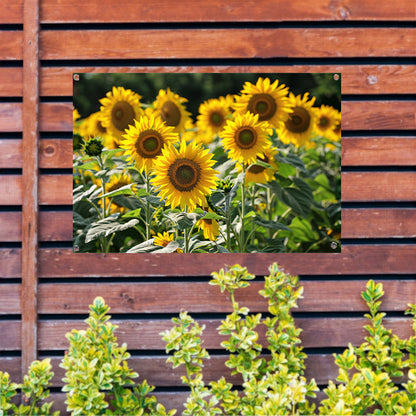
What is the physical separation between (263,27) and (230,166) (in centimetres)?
65

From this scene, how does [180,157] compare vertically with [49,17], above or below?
below

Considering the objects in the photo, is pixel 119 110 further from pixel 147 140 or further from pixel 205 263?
pixel 205 263

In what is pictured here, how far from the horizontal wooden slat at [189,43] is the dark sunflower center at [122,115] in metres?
0.22

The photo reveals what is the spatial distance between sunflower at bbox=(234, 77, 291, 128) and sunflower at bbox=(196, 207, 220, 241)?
1.72 ft

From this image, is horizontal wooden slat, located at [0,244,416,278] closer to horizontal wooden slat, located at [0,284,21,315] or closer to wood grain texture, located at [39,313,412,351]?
horizontal wooden slat, located at [0,284,21,315]

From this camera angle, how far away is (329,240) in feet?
7.76

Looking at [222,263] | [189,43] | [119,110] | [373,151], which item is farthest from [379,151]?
[119,110]

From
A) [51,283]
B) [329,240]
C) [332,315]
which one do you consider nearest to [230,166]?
[329,240]

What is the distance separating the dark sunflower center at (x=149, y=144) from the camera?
2.30 metres

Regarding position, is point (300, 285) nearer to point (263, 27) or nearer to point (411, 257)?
point (411, 257)

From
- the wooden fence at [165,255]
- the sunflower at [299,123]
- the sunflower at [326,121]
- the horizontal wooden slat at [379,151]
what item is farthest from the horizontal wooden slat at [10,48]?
the horizontal wooden slat at [379,151]

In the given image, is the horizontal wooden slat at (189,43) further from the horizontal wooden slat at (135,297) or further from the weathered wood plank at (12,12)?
the horizontal wooden slat at (135,297)

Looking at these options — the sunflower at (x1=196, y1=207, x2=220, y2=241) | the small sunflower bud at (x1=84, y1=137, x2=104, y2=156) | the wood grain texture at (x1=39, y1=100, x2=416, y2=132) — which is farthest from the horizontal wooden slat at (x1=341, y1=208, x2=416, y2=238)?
the small sunflower bud at (x1=84, y1=137, x2=104, y2=156)

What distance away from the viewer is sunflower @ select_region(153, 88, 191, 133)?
2.30 meters
